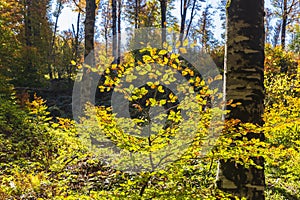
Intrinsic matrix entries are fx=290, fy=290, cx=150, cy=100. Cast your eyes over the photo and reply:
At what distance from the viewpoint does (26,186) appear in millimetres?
4008

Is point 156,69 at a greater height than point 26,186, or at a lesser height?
greater

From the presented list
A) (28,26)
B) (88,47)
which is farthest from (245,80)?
(28,26)

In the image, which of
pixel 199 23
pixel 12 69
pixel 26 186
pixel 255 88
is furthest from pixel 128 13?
pixel 255 88

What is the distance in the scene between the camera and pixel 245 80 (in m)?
2.24

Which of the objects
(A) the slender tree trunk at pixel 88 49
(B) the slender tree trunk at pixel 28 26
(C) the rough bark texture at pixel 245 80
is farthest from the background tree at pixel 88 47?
(B) the slender tree trunk at pixel 28 26

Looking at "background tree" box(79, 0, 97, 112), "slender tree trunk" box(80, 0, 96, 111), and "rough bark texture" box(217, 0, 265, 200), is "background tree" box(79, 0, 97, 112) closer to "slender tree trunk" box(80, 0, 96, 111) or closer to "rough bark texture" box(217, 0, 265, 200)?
"slender tree trunk" box(80, 0, 96, 111)

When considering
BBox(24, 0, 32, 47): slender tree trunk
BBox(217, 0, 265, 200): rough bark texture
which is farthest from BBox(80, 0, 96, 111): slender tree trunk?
BBox(24, 0, 32, 47): slender tree trunk

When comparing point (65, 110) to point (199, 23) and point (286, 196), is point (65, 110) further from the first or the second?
point (199, 23)

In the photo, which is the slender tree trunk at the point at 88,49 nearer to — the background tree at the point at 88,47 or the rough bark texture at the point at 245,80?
the background tree at the point at 88,47

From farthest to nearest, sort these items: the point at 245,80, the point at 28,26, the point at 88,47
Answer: the point at 28,26, the point at 88,47, the point at 245,80

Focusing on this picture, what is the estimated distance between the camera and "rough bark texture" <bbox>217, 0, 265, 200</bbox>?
2.21 metres

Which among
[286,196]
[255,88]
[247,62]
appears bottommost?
[286,196]

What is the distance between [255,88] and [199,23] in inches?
988

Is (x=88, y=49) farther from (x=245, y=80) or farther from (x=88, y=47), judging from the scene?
(x=245, y=80)
